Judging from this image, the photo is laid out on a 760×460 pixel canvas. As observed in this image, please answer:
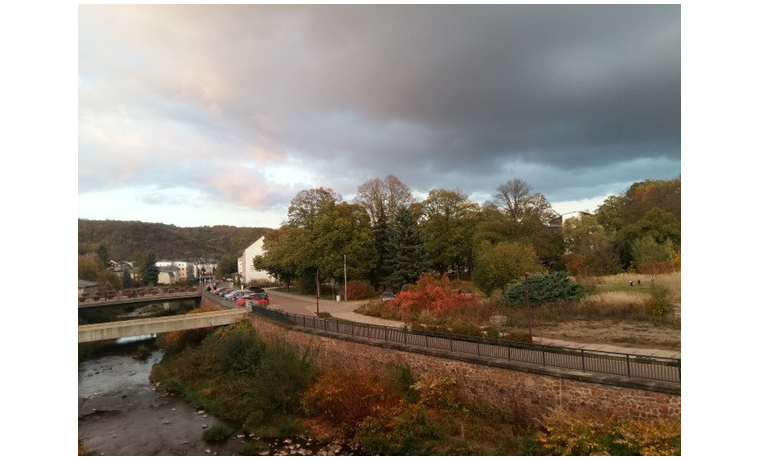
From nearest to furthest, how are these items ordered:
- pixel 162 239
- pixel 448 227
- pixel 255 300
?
1. pixel 255 300
2. pixel 448 227
3. pixel 162 239

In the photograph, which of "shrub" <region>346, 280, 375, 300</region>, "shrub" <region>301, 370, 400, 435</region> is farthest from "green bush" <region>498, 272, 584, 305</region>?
"shrub" <region>346, 280, 375, 300</region>

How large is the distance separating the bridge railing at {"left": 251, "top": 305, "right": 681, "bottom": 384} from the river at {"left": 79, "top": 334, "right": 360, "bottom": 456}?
5146 mm

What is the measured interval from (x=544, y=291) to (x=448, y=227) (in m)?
21.4

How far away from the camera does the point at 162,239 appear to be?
4606 inches

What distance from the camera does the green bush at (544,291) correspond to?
2514 cm

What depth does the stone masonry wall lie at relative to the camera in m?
11.8

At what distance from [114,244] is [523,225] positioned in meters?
84.4

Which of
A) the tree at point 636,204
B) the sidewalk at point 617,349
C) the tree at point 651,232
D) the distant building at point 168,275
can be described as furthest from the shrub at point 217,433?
the distant building at point 168,275

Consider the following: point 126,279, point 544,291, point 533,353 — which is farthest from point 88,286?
point 533,353

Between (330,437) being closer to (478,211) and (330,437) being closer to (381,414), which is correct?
(381,414)

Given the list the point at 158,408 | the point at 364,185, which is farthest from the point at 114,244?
Answer: the point at 158,408

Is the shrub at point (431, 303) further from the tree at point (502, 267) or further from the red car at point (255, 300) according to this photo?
the red car at point (255, 300)

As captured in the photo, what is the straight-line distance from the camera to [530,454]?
12289 millimetres

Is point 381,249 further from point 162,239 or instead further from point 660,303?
point 162,239
